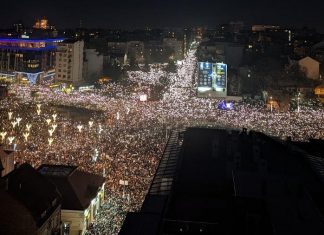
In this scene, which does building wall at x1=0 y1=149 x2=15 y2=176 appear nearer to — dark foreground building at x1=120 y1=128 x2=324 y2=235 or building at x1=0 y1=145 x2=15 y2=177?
building at x1=0 y1=145 x2=15 y2=177

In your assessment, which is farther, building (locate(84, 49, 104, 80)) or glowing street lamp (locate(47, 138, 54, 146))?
building (locate(84, 49, 104, 80))

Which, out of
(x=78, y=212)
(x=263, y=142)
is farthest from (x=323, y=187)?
(x=78, y=212)

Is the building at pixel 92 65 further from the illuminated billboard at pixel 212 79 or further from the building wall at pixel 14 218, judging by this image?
the building wall at pixel 14 218

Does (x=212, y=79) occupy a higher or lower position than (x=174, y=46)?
lower

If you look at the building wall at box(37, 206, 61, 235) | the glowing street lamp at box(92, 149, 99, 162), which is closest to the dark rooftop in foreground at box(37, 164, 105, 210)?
the building wall at box(37, 206, 61, 235)

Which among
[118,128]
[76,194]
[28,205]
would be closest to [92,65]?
[118,128]

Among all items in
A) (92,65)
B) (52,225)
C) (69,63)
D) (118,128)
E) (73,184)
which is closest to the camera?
(52,225)

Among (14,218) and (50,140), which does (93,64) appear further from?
(14,218)

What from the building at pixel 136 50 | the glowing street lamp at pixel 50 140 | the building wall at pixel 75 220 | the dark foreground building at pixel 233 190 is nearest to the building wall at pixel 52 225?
Answer: the building wall at pixel 75 220

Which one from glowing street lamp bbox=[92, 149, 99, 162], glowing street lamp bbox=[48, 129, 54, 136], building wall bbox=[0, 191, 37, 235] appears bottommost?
building wall bbox=[0, 191, 37, 235]
